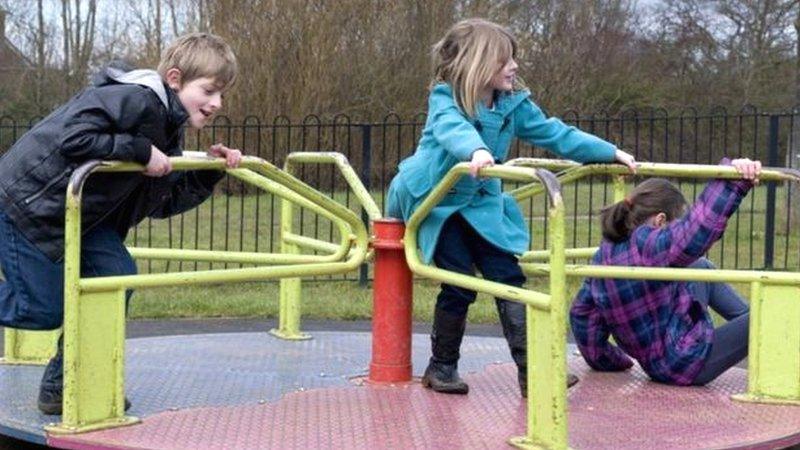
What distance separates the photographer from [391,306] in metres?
4.49

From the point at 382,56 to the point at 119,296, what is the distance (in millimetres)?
16142

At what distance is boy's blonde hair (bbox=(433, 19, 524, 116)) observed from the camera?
13.6 feet

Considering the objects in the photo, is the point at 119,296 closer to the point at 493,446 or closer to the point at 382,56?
the point at 493,446

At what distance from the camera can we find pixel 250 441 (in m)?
3.61

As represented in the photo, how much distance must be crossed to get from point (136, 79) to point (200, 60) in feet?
0.75

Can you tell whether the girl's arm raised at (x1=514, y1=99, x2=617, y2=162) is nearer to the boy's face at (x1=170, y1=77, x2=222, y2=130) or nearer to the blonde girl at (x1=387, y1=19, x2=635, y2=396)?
the blonde girl at (x1=387, y1=19, x2=635, y2=396)

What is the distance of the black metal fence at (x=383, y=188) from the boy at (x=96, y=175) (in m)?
5.32

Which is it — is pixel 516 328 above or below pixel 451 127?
below

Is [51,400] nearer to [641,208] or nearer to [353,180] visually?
[353,180]

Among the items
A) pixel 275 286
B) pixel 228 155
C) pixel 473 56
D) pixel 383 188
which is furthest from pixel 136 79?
pixel 383 188

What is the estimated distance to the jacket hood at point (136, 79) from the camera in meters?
3.79

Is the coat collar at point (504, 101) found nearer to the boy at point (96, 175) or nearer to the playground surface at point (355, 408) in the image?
the boy at point (96, 175)

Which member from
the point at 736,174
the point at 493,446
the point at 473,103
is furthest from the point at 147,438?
the point at 736,174

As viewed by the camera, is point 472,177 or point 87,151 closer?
point 87,151
